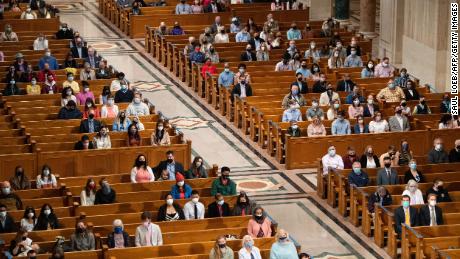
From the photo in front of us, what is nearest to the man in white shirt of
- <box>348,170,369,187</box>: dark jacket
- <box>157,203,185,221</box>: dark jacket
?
<box>157,203,185,221</box>: dark jacket

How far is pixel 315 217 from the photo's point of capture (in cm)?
2288

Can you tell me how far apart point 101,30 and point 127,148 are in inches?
586

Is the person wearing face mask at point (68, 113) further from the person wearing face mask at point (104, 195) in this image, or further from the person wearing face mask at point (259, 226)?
the person wearing face mask at point (259, 226)

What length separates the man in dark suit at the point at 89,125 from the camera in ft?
81.7

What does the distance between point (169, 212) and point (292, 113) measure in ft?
21.3

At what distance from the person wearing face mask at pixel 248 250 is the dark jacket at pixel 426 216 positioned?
3419 millimetres

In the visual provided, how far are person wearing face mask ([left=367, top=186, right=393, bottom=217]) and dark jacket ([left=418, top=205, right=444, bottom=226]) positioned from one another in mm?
833

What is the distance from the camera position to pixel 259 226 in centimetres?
2008

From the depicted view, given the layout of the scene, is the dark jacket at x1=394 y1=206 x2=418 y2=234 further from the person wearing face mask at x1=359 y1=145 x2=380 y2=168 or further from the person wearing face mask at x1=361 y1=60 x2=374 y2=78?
the person wearing face mask at x1=361 y1=60 x2=374 y2=78

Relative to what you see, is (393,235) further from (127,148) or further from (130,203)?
(127,148)

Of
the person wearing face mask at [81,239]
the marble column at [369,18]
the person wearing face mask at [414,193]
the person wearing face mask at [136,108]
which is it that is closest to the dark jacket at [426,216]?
the person wearing face mask at [414,193]

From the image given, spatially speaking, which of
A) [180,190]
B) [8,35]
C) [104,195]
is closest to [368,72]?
[8,35]

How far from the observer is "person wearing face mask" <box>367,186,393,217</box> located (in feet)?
71.4

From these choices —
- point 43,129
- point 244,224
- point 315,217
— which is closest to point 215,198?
point 244,224
